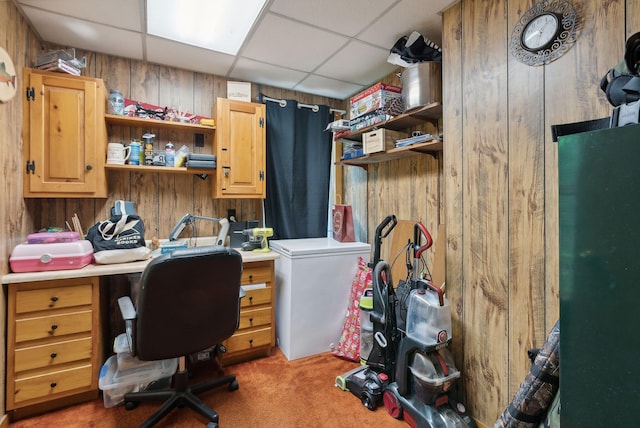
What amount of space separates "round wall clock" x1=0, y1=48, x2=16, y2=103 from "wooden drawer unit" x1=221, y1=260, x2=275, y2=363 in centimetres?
172

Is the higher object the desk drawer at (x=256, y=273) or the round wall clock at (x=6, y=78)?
the round wall clock at (x=6, y=78)

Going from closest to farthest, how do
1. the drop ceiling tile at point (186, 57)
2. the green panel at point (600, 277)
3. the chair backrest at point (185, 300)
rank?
the green panel at point (600, 277) < the chair backrest at point (185, 300) < the drop ceiling tile at point (186, 57)

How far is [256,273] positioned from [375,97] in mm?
1703

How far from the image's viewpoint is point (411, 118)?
7.13ft

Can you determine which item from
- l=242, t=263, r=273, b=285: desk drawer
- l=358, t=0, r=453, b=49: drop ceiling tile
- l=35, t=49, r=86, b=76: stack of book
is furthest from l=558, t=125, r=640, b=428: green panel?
l=35, t=49, r=86, b=76: stack of book

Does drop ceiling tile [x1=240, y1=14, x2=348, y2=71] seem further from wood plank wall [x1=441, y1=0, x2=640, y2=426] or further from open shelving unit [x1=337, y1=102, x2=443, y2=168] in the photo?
wood plank wall [x1=441, y1=0, x2=640, y2=426]

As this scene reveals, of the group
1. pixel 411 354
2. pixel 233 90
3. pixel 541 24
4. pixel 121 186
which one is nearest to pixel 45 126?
pixel 121 186

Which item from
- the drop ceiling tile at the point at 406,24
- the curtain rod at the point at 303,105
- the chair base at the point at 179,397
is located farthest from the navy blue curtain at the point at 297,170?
the chair base at the point at 179,397

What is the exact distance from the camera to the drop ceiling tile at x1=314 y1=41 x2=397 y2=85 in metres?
2.31

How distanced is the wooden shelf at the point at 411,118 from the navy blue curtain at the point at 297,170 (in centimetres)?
65

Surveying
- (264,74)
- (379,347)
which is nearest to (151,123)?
(264,74)

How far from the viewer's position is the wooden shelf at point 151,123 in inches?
90.1

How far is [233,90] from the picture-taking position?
2750 millimetres

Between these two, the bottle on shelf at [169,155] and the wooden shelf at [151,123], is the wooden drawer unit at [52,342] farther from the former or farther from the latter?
the wooden shelf at [151,123]
